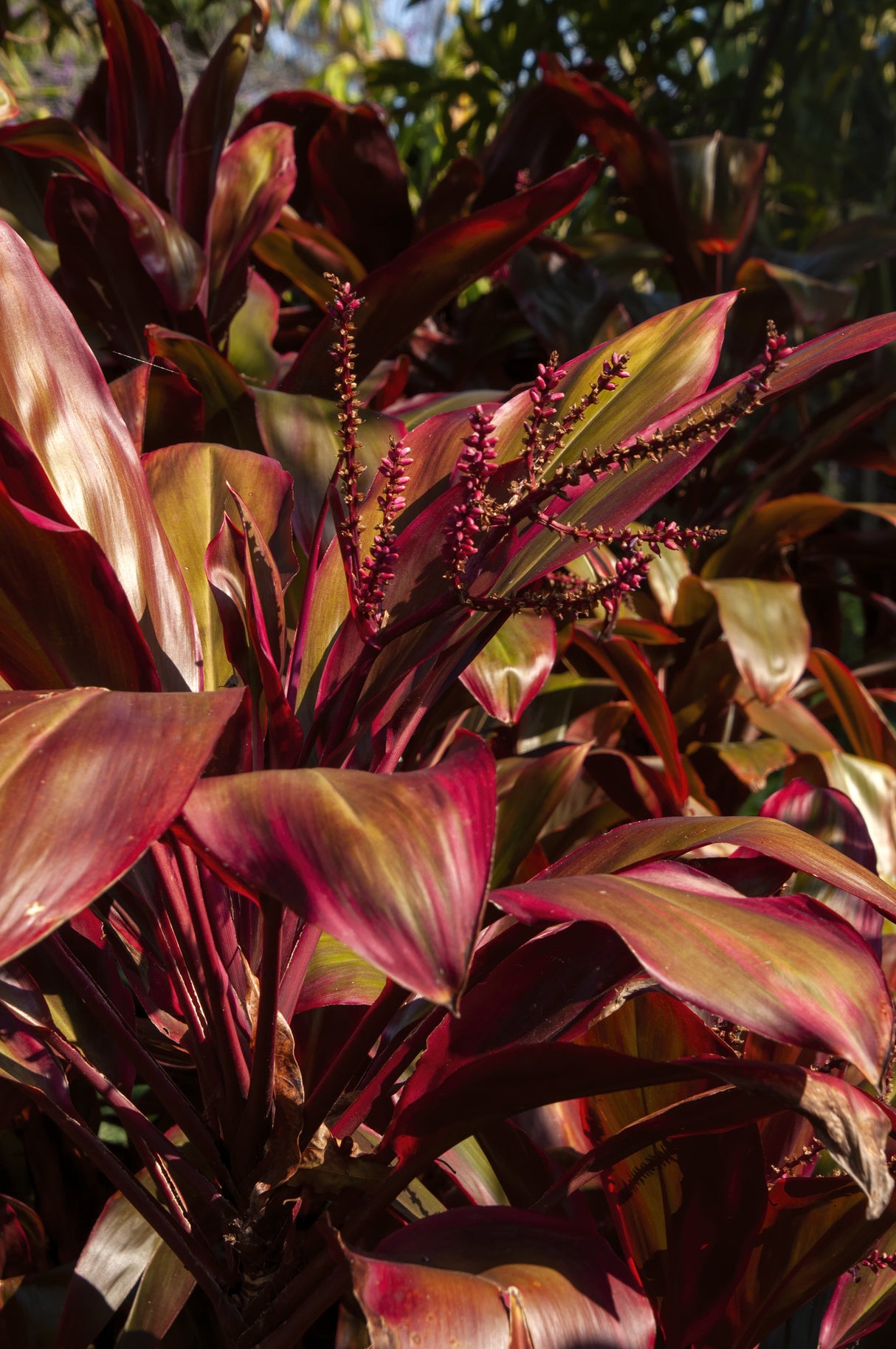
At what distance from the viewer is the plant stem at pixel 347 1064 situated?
0.56 m

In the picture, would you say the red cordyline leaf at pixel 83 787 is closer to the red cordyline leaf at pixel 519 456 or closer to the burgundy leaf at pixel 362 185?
the red cordyline leaf at pixel 519 456

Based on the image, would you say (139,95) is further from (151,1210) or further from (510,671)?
(151,1210)

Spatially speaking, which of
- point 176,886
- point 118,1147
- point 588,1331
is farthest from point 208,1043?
point 118,1147

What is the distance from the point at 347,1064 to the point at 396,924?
0.25 m

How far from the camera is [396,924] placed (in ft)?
1.15

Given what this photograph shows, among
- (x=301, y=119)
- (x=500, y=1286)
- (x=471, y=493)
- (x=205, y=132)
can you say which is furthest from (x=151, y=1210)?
(x=301, y=119)

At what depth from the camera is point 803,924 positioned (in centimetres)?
47

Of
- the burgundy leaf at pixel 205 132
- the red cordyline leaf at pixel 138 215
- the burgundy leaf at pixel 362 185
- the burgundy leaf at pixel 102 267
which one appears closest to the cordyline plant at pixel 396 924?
the red cordyline leaf at pixel 138 215

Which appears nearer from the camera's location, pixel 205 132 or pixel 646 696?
pixel 646 696

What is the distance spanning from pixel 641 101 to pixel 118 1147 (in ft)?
8.62

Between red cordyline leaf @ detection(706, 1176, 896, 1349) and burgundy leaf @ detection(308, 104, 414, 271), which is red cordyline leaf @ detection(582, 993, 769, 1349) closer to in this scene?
red cordyline leaf @ detection(706, 1176, 896, 1349)

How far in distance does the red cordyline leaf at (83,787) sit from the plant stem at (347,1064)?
0.70 ft

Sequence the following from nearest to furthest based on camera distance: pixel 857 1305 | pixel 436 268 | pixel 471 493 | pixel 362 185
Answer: pixel 471 493
pixel 857 1305
pixel 436 268
pixel 362 185

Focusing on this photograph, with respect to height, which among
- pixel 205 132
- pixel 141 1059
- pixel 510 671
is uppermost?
pixel 205 132
